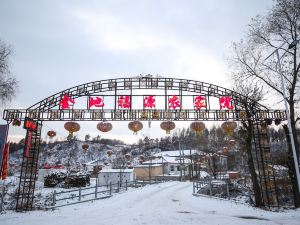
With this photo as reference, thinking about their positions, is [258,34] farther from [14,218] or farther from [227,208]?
[14,218]

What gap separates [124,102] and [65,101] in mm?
3555

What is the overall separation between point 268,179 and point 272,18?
9.60 m

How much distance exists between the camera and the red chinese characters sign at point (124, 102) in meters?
13.2

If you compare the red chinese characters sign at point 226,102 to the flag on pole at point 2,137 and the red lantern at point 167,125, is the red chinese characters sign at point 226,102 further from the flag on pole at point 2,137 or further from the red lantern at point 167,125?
the flag on pole at point 2,137

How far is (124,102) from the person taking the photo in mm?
13336

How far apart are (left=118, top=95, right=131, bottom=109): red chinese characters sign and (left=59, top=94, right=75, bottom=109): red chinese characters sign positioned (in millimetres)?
2890

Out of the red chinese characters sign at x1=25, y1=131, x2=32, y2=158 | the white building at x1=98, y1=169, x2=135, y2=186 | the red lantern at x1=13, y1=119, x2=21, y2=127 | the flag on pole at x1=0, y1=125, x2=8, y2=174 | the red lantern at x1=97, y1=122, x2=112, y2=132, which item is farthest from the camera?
the white building at x1=98, y1=169, x2=135, y2=186

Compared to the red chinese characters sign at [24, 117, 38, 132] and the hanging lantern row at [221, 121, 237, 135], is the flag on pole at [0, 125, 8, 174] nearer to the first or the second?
the red chinese characters sign at [24, 117, 38, 132]

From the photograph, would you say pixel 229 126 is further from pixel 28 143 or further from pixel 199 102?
pixel 28 143

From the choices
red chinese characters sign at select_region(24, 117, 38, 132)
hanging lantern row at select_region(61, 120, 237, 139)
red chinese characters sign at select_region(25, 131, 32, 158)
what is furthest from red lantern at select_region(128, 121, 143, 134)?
red chinese characters sign at select_region(25, 131, 32, 158)

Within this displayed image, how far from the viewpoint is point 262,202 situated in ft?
44.8

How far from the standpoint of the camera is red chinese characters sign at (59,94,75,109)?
13.3m

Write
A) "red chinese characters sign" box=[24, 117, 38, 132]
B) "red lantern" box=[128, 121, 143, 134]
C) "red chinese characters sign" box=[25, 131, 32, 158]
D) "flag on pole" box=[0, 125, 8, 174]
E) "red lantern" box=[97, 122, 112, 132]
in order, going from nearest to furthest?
"flag on pole" box=[0, 125, 8, 174], "red lantern" box=[97, 122, 112, 132], "red lantern" box=[128, 121, 143, 134], "red chinese characters sign" box=[24, 117, 38, 132], "red chinese characters sign" box=[25, 131, 32, 158]

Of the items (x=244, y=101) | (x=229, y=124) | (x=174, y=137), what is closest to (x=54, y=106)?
(x=229, y=124)
